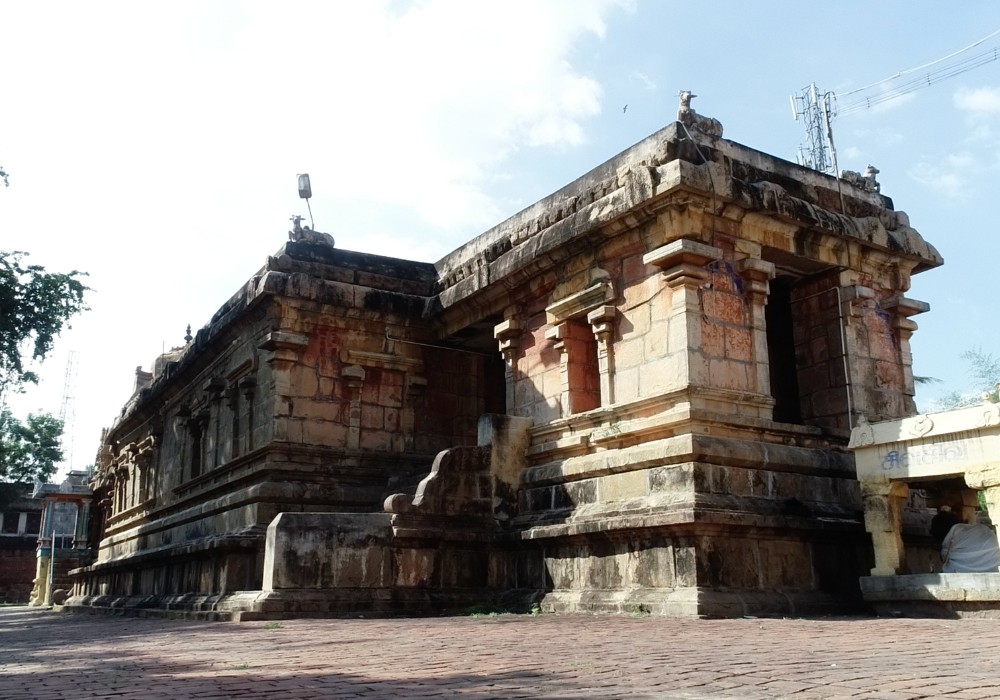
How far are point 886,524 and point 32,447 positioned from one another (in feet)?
176

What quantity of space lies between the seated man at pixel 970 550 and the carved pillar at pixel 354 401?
8592 mm

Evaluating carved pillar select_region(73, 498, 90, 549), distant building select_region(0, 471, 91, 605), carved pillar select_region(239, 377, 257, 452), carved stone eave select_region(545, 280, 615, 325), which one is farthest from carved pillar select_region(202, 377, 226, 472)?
distant building select_region(0, 471, 91, 605)

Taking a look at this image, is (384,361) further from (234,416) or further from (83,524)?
(83,524)

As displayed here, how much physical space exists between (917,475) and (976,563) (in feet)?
3.43

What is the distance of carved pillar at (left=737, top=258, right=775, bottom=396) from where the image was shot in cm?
1120

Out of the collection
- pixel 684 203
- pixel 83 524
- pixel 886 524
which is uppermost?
pixel 684 203

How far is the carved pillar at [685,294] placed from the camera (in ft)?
34.5

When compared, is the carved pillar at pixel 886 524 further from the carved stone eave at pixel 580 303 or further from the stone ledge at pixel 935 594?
the carved stone eave at pixel 580 303

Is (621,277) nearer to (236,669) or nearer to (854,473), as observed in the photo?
(854,473)

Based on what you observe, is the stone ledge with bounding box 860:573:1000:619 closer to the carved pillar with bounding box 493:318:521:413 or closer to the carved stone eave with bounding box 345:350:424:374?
the carved pillar with bounding box 493:318:521:413

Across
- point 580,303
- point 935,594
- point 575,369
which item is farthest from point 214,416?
point 935,594

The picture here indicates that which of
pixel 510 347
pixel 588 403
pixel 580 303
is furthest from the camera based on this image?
pixel 510 347

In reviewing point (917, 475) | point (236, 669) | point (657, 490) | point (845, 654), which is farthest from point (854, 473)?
point (236, 669)

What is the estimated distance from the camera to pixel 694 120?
37.8 feet
